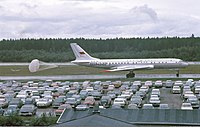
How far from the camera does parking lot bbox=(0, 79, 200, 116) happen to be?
158 ft

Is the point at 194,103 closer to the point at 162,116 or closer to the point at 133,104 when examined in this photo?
the point at 133,104

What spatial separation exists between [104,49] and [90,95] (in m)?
111

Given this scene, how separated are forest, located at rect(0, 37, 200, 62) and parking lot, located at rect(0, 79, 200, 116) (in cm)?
6174

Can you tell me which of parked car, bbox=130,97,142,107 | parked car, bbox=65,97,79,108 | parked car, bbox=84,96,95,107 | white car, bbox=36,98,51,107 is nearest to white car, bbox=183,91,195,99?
parked car, bbox=130,97,142,107

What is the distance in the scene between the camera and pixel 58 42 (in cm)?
18212

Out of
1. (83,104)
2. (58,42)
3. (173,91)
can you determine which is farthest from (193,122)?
(58,42)

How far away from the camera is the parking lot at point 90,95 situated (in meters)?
48.1

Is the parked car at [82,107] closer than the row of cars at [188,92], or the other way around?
the parked car at [82,107]

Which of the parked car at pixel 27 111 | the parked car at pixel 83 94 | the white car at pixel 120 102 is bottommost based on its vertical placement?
the parked car at pixel 27 111

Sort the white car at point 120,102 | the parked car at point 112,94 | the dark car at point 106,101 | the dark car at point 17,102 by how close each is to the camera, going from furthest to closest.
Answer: the parked car at point 112,94 → the dark car at point 17,102 → the dark car at point 106,101 → the white car at point 120,102

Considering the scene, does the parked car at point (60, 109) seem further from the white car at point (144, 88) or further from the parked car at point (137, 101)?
the white car at point (144, 88)

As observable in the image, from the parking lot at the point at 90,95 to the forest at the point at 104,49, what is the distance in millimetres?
61741

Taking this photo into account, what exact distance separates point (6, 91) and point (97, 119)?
3919 centimetres

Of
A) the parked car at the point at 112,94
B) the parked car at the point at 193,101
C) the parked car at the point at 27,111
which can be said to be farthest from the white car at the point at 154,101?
the parked car at the point at 27,111
